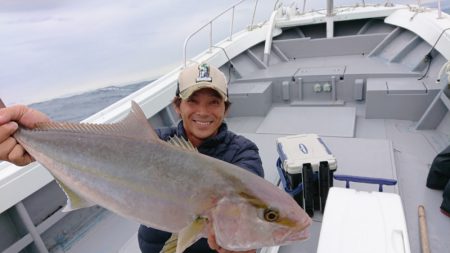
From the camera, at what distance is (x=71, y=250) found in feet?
8.73

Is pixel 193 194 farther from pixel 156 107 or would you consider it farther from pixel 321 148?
pixel 156 107

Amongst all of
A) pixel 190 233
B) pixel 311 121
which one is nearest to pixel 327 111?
pixel 311 121

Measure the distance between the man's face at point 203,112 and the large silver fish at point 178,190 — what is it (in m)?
0.55

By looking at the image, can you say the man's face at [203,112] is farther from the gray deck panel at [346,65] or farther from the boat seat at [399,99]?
the gray deck panel at [346,65]

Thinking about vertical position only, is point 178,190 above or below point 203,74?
below

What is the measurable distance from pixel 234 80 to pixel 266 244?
5007 millimetres

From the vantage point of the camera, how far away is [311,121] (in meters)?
4.49

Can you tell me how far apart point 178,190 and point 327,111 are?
409 cm

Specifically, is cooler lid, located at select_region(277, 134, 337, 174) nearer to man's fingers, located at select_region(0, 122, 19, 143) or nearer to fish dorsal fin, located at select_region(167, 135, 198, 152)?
fish dorsal fin, located at select_region(167, 135, 198, 152)

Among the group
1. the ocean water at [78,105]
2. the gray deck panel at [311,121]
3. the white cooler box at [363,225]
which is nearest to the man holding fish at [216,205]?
the white cooler box at [363,225]

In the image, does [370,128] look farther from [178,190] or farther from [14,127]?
[14,127]

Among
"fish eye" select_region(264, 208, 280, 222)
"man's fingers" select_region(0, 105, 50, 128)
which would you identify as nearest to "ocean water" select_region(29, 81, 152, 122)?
"man's fingers" select_region(0, 105, 50, 128)

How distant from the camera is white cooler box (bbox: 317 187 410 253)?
1.44m

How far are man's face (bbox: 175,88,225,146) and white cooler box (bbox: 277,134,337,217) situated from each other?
3.59 feet
